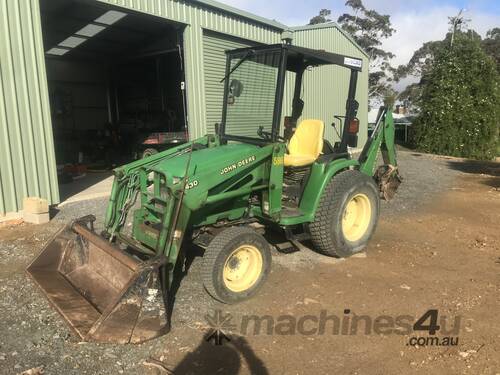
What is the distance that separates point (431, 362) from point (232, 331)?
1539 mm

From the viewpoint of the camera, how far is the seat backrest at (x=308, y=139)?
5.23 meters

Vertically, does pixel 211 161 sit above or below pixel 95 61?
below

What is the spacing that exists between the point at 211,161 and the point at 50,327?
197 cm

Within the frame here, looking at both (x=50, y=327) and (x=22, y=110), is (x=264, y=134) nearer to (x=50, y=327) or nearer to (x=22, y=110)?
(x=50, y=327)

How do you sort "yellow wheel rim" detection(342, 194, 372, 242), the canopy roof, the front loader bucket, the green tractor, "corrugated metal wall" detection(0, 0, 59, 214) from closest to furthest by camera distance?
1. the front loader bucket
2. the green tractor
3. the canopy roof
4. "yellow wheel rim" detection(342, 194, 372, 242)
5. "corrugated metal wall" detection(0, 0, 59, 214)

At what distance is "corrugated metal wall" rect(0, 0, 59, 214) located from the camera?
654 centimetres

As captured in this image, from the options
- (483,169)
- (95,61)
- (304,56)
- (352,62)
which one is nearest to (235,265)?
(304,56)

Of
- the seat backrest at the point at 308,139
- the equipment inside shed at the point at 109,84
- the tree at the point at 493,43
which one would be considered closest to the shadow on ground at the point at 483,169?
the seat backrest at the point at 308,139

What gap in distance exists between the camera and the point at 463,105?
54.4 feet

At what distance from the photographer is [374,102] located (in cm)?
4238

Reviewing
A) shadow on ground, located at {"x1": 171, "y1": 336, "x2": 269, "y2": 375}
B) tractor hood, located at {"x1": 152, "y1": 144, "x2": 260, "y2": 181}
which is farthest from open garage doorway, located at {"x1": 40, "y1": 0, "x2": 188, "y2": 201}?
shadow on ground, located at {"x1": 171, "y1": 336, "x2": 269, "y2": 375}

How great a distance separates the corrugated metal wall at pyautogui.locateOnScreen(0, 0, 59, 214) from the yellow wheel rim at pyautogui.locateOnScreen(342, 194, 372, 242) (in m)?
4.77

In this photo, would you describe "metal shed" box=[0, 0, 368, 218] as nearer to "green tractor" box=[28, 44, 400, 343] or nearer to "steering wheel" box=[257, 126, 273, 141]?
"green tractor" box=[28, 44, 400, 343]

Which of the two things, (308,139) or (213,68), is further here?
(213,68)
